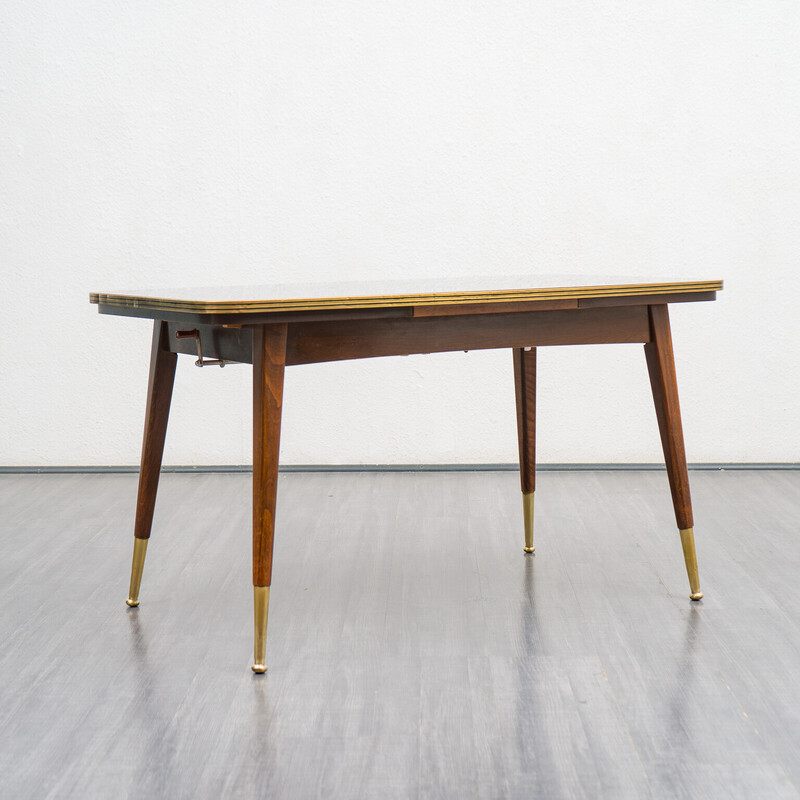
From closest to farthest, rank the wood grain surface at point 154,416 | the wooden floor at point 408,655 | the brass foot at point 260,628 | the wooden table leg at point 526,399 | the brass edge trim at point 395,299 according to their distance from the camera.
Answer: the wooden floor at point 408,655
the brass edge trim at point 395,299
the brass foot at point 260,628
the wood grain surface at point 154,416
the wooden table leg at point 526,399

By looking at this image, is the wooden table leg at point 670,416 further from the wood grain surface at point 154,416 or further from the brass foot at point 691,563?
the wood grain surface at point 154,416

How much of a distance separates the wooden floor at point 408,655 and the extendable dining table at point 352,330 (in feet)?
0.50

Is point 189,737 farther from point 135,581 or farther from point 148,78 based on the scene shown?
point 148,78

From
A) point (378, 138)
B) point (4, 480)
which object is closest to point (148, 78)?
point (378, 138)

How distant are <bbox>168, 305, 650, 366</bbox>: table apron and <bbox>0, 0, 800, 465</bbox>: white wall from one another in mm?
1394

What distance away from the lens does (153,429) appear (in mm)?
1813

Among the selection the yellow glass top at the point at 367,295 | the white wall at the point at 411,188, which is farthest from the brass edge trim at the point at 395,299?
the white wall at the point at 411,188

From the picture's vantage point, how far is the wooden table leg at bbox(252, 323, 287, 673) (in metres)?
1.50

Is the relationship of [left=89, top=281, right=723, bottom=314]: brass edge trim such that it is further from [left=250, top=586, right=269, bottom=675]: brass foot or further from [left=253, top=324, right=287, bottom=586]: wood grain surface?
[left=250, top=586, right=269, bottom=675]: brass foot

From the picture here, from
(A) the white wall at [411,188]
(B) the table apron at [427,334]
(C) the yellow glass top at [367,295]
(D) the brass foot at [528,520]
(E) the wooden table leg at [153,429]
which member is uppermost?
(A) the white wall at [411,188]

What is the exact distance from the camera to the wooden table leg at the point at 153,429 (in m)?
1.79

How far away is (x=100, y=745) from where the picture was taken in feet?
4.37

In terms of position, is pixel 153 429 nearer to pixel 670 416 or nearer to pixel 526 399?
pixel 526 399

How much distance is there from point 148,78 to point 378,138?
2.65ft
